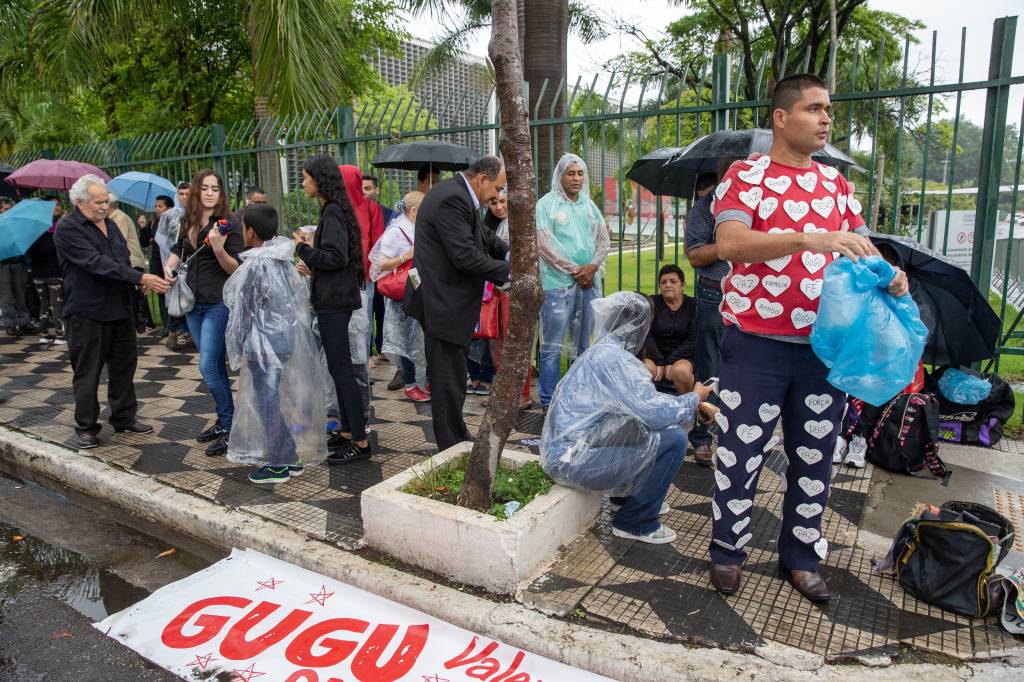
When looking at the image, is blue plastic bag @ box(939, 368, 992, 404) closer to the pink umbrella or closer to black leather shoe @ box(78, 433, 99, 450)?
black leather shoe @ box(78, 433, 99, 450)

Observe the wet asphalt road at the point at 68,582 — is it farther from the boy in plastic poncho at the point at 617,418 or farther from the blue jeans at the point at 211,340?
the boy in plastic poncho at the point at 617,418

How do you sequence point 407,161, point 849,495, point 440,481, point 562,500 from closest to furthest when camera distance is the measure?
point 562,500 < point 440,481 < point 849,495 < point 407,161

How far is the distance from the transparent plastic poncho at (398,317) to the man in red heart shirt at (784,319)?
3.42 m

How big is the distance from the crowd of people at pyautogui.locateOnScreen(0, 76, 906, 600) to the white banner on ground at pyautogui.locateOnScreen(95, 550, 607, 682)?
3.14ft

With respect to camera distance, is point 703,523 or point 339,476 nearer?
point 703,523

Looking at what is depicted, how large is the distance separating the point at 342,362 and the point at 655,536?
6.92 feet

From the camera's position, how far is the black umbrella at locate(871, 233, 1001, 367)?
4246mm

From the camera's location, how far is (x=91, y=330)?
4906mm

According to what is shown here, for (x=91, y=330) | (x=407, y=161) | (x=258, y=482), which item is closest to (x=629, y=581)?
(x=258, y=482)

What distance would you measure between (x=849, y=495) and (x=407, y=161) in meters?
4.28

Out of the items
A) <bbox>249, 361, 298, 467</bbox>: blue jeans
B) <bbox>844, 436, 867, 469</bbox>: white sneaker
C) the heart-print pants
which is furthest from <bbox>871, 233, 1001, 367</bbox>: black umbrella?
<bbox>249, 361, 298, 467</bbox>: blue jeans

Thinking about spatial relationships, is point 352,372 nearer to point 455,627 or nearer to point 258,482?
point 258,482

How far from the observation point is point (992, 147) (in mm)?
4621

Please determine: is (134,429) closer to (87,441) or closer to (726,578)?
(87,441)
